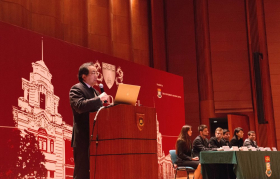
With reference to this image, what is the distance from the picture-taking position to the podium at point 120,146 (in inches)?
105

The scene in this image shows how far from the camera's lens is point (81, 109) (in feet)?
A: 9.07

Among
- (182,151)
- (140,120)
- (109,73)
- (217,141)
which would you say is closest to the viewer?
(140,120)

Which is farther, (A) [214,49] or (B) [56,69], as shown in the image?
(A) [214,49]

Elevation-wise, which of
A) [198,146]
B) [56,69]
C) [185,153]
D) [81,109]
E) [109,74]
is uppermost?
[109,74]

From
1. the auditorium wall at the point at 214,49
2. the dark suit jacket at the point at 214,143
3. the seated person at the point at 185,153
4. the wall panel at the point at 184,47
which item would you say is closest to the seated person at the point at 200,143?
the seated person at the point at 185,153

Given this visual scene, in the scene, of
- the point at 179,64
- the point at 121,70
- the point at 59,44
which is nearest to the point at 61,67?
the point at 59,44

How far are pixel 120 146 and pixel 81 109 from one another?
0.42 m

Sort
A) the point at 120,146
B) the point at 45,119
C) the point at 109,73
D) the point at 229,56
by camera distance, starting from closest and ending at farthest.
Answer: the point at 120,146 → the point at 45,119 → the point at 109,73 → the point at 229,56

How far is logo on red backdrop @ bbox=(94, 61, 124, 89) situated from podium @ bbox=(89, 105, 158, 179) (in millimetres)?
4054

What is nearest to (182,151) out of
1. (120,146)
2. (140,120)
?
(140,120)

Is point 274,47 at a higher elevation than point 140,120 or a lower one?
higher

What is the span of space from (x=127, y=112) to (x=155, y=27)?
28.8 ft

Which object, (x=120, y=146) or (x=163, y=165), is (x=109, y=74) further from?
(x=120, y=146)

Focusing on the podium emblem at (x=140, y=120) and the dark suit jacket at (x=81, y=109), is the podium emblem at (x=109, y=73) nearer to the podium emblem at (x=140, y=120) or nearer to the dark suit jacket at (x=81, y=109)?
the dark suit jacket at (x=81, y=109)
